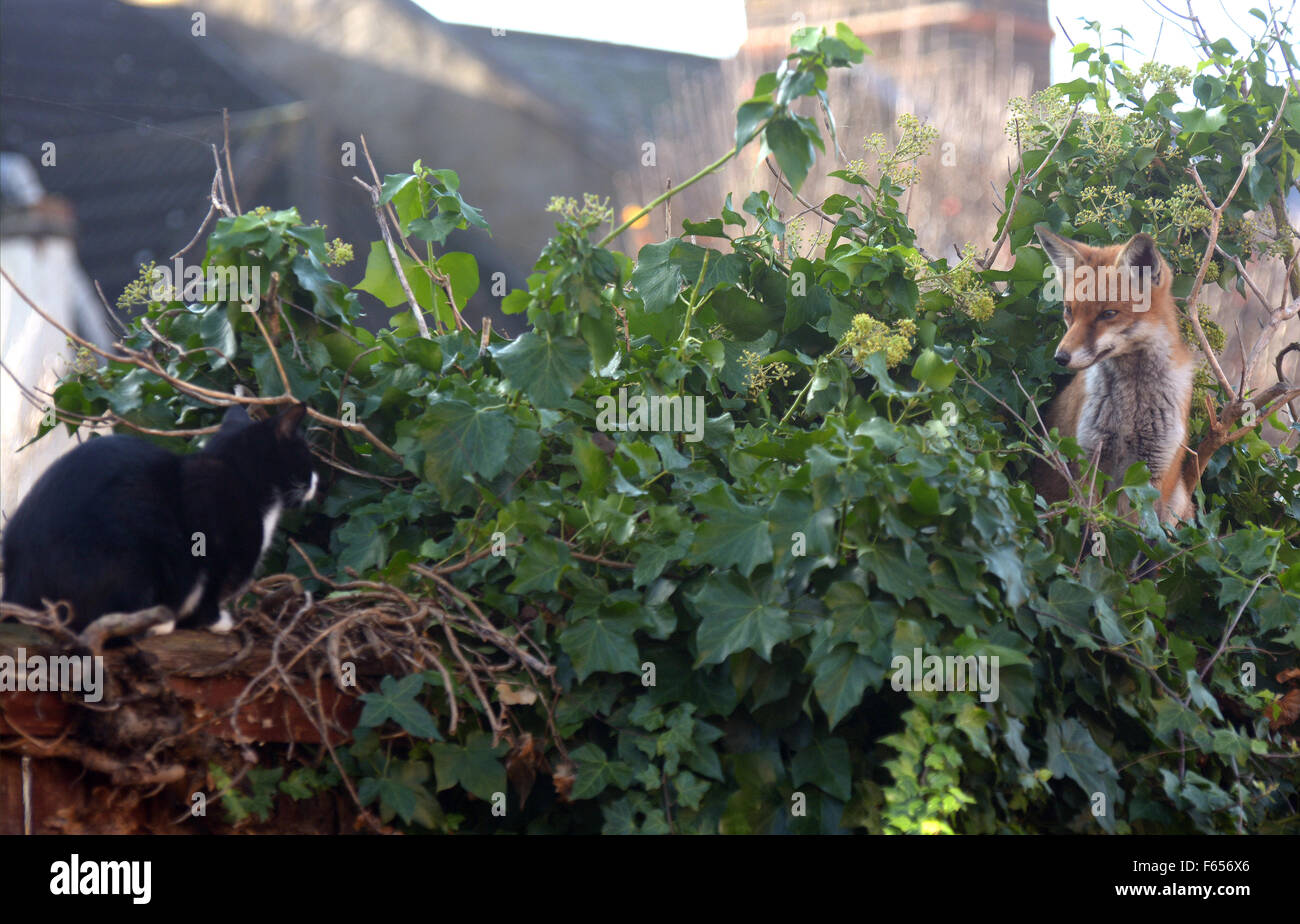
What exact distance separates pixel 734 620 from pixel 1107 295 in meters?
1.54

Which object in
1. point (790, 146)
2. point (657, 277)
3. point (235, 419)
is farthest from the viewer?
point (657, 277)

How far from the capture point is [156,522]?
2.08m

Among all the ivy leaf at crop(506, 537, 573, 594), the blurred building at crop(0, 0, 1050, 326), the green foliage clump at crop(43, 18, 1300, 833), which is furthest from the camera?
the blurred building at crop(0, 0, 1050, 326)

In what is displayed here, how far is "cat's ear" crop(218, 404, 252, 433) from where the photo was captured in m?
2.38

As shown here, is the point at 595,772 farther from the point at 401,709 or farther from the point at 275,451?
the point at 275,451

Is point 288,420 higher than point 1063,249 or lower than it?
lower

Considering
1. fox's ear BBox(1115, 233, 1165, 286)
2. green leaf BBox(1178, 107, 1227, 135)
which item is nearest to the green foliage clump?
fox's ear BBox(1115, 233, 1165, 286)

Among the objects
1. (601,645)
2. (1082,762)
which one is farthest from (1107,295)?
(601,645)

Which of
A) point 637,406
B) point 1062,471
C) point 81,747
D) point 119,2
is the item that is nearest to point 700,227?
point 637,406

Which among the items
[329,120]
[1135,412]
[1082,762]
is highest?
[329,120]

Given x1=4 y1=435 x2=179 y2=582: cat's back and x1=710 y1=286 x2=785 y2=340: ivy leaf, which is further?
x1=710 y1=286 x2=785 y2=340: ivy leaf

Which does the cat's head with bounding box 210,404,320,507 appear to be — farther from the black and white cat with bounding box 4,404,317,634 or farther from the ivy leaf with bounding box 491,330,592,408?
the ivy leaf with bounding box 491,330,592,408

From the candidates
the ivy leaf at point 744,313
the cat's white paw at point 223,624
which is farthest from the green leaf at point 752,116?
the cat's white paw at point 223,624

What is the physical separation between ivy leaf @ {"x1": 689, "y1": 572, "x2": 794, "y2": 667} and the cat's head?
0.95 m
